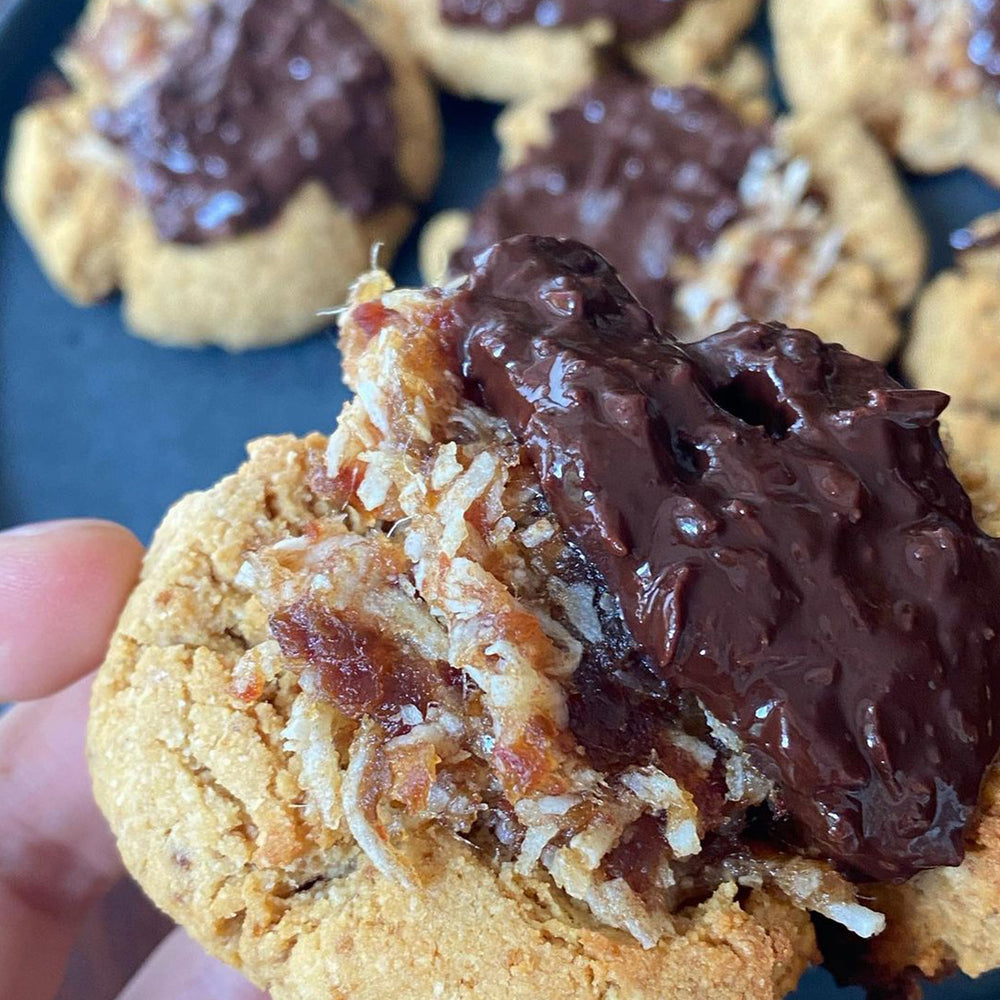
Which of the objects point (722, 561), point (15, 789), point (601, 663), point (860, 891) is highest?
point (722, 561)

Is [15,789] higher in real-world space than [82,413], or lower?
lower

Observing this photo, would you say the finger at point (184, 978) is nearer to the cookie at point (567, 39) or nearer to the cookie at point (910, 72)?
the cookie at point (567, 39)

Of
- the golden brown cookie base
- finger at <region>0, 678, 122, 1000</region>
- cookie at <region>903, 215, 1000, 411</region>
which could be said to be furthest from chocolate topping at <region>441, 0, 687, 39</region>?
finger at <region>0, 678, 122, 1000</region>

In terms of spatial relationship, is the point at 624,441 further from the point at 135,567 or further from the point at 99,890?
Result: the point at 99,890

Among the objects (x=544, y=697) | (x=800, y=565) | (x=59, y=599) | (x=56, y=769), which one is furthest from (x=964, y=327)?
(x=56, y=769)

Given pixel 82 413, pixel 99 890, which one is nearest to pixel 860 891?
pixel 99 890

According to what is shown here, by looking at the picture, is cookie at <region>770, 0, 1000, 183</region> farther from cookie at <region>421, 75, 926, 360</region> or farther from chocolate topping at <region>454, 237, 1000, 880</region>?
chocolate topping at <region>454, 237, 1000, 880</region>

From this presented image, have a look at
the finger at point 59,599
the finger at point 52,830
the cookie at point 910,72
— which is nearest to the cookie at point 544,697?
the finger at point 59,599
